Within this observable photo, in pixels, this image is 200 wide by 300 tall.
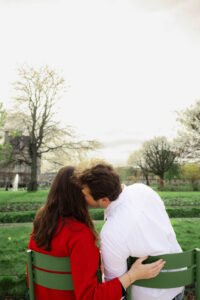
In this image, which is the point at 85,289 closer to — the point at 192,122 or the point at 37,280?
the point at 37,280

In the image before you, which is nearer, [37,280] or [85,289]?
[85,289]

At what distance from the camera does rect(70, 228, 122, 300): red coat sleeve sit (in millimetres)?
2289

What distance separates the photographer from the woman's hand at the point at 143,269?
7.70ft

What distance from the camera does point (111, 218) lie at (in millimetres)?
2473

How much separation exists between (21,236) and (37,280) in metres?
6.18

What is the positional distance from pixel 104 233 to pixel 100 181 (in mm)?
347

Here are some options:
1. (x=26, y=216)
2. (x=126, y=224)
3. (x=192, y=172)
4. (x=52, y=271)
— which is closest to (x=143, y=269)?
(x=126, y=224)

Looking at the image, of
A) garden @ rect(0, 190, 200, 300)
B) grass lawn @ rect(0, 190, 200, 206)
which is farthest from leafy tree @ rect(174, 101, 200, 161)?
garden @ rect(0, 190, 200, 300)

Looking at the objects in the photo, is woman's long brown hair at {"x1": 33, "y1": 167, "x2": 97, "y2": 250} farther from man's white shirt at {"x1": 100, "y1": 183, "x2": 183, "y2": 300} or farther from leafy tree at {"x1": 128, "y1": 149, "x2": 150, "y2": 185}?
leafy tree at {"x1": 128, "y1": 149, "x2": 150, "y2": 185}

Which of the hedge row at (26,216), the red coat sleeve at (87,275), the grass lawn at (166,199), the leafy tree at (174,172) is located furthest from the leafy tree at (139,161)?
the red coat sleeve at (87,275)

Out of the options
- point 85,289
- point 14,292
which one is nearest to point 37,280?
point 85,289

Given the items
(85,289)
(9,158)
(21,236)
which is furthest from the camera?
(9,158)

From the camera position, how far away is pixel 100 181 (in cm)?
249

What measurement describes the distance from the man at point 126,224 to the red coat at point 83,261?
0.11 metres
